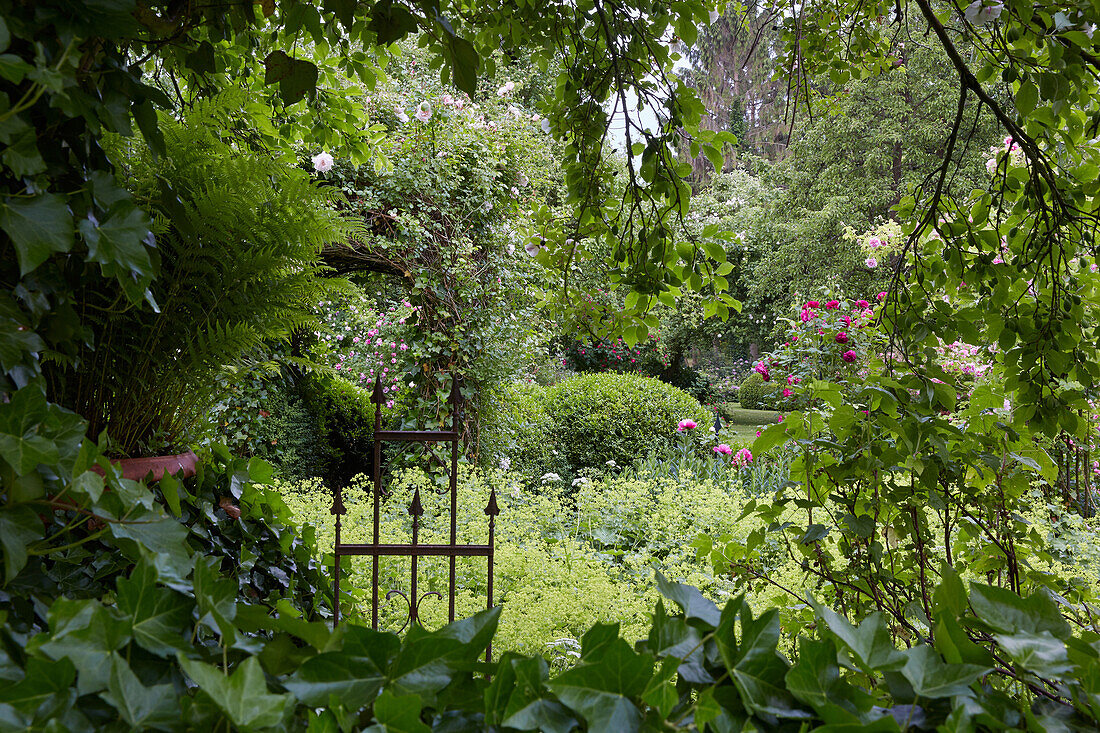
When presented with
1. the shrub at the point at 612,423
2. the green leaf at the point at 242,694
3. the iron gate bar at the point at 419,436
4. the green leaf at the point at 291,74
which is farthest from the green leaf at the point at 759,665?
the shrub at the point at 612,423

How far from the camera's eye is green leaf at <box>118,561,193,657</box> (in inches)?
18.7

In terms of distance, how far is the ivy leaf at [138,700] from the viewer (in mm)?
415

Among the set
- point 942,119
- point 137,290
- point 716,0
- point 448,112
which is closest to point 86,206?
point 137,290

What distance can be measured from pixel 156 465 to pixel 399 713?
844 millimetres

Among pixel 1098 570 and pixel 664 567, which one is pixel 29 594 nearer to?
pixel 664 567

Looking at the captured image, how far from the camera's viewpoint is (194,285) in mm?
1128

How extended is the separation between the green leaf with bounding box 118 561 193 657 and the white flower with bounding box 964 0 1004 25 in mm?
1271

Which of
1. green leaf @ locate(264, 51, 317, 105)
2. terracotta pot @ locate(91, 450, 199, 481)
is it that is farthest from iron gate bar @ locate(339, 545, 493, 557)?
green leaf @ locate(264, 51, 317, 105)

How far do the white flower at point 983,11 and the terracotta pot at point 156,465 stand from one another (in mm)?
1398

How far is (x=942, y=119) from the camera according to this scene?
1145 centimetres

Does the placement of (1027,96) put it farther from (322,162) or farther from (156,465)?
(322,162)

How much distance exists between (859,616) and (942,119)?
12.7 meters

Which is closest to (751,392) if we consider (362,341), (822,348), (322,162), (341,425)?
(822,348)

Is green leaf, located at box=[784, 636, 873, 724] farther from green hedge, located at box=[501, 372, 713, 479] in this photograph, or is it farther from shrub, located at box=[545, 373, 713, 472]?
shrub, located at box=[545, 373, 713, 472]
